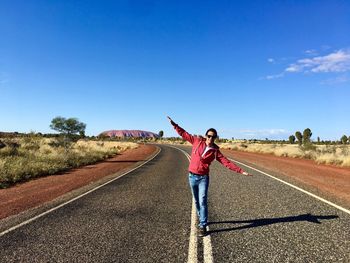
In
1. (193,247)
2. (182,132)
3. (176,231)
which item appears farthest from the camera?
(182,132)

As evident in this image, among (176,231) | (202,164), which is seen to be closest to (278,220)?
(202,164)

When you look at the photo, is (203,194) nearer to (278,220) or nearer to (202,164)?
(202,164)

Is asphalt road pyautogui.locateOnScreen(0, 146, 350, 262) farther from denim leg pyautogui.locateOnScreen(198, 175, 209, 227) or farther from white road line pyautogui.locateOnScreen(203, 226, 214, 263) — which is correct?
denim leg pyautogui.locateOnScreen(198, 175, 209, 227)

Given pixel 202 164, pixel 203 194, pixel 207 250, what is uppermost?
pixel 202 164

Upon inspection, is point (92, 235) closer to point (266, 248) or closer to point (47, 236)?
point (47, 236)

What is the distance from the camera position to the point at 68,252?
5609 millimetres

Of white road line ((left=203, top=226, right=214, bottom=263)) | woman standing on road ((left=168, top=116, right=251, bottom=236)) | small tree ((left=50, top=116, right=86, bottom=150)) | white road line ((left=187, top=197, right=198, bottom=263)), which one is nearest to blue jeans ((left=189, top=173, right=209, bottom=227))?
woman standing on road ((left=168, top=116, right=251, bottom=236))

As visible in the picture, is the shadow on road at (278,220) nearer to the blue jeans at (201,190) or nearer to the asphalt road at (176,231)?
the asphalt road at (176,231)

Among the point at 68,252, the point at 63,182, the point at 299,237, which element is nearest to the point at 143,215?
the point at 68,252

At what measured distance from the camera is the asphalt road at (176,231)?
18.1ft

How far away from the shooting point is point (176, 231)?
685 cm

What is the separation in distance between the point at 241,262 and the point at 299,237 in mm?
1808

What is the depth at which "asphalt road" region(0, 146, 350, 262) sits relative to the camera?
18.1 feet

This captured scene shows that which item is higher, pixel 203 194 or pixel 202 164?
pixel 202 164
